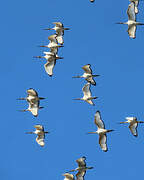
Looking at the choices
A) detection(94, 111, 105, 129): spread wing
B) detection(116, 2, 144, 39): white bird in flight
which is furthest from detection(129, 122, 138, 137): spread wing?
detection(116, 2, 144, 39): white bird in flight

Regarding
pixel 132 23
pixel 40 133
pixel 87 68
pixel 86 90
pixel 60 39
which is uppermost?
pixel 60 39

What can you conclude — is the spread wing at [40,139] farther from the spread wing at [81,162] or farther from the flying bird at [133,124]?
the flying bird at [133,124]

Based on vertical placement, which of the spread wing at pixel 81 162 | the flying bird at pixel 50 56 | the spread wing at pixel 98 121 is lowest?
the spread wing at pixel 81 162

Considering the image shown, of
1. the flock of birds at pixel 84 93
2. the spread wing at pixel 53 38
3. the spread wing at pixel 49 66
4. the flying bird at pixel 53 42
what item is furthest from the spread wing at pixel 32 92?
the spread wing at pixel 53 38

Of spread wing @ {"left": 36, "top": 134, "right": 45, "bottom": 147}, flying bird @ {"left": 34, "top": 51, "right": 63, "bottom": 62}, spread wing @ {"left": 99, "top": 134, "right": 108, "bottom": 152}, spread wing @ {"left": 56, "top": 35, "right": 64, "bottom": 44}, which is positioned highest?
spread wing @ {"left": 56, "top": 35, "right": 64, "bottom": 44}

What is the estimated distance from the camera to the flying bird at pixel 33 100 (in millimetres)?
58125

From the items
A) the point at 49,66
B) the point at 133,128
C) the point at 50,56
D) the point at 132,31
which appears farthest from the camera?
the point at 50,56

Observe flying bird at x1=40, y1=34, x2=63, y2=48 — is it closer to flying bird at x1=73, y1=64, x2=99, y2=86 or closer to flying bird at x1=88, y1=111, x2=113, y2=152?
flying bird at x1=73, y1=64, x2=99, y2=86

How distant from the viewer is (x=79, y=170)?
187 feet

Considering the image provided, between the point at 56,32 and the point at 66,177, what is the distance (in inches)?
Result: 466

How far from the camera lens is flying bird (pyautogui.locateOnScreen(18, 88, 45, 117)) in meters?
58.1

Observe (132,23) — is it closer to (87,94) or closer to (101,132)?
(87,94)

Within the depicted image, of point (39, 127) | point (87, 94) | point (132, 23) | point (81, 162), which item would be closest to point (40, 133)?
point (39, 127)

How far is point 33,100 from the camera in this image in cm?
5881
